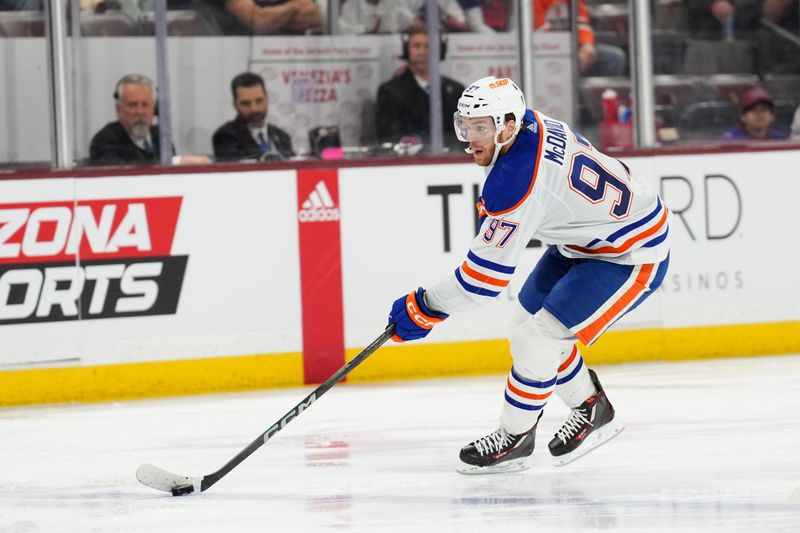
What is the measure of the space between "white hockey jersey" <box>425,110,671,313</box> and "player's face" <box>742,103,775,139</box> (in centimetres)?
307

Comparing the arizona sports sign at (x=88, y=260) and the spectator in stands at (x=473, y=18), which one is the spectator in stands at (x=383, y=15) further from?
the arizona sports sign at (x=88, y=260)

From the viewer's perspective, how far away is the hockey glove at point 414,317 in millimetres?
3641

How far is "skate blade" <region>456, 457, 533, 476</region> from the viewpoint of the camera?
3.85 metres

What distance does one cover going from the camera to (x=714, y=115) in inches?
263

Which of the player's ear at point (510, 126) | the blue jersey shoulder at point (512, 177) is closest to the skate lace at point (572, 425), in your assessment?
the blue jersey shoulder at point (512, 177)

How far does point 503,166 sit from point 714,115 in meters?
3.41

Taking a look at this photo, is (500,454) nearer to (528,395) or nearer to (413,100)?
(528,395)

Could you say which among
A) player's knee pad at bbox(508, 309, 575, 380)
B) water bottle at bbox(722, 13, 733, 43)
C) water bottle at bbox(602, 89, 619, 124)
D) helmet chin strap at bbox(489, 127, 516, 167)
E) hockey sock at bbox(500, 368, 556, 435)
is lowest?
hockey sock at bbox(500, 368, 556, 435)

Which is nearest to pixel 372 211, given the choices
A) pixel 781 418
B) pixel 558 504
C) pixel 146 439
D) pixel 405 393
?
pixel 405 393

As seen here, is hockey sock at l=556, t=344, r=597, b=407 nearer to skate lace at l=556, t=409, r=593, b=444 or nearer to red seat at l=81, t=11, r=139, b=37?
skate lace at l=556, t=409, r=593, b=444

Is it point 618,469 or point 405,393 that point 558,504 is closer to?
point 618,469

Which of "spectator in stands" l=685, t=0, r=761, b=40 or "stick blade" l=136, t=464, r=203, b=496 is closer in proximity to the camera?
"stick blade" l=136, t=464, r=203, b=496

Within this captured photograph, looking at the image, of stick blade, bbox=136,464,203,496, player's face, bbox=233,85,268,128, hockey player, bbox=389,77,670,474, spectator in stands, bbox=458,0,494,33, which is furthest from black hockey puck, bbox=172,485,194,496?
spectator in stands, bbox=458,0,494,33

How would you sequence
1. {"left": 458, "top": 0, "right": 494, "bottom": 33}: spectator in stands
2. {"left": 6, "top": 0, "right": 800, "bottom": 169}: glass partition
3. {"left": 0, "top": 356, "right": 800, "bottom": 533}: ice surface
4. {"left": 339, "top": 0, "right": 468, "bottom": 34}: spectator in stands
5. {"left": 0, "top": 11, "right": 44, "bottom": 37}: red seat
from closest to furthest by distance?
1. {"left": 0, "top": 356, "right": 800, "bottom": 533}: ice surface
2. {"left": 0, "top": 11, "right": 44, "bottom": 37}: red seat
3. {"left": 6, "top": 0, "right": 800, "bottom": 169}: glass partition
4. {"left": 339, "top": 0, "right": 468, "bottom": 34}: spectator in stands
5. {"left": 458, "top": 0, "right": 494, "bottom": 33}: spectator in stands
